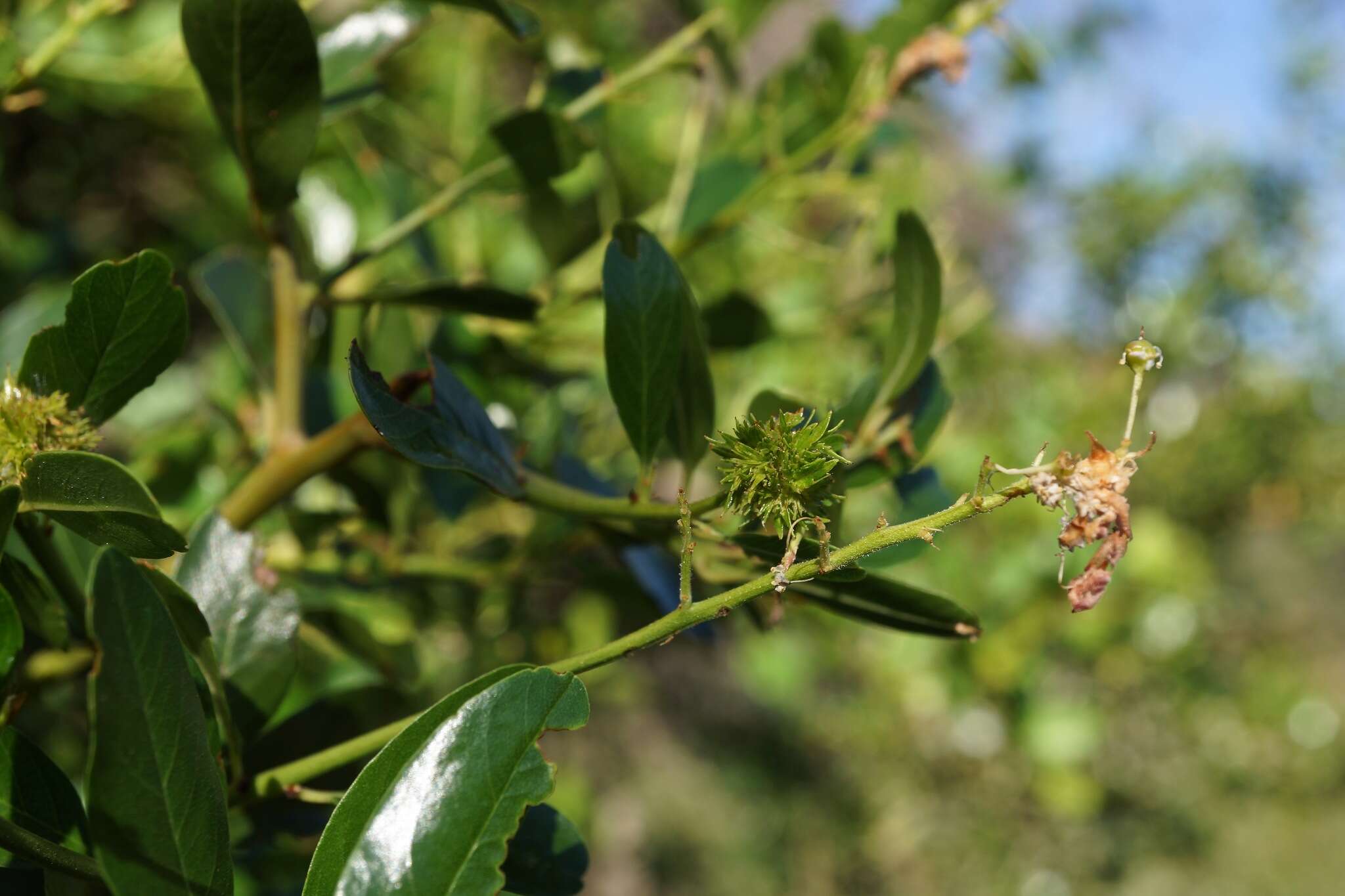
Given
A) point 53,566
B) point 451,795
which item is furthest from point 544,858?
point 53,566

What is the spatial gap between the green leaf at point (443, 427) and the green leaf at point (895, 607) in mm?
109

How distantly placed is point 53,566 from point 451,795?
0.17 metres

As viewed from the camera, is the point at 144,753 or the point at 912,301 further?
the point at 912,301

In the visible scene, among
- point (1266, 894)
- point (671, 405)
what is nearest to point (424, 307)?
point (671, 405)

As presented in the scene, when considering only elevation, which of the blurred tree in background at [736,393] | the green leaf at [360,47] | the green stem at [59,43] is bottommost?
the blurred tree in background at [736,393]

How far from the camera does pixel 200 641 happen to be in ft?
1.05

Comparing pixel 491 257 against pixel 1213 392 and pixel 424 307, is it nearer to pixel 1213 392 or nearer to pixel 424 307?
pixel 424 307

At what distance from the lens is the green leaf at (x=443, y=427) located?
302 millimetres

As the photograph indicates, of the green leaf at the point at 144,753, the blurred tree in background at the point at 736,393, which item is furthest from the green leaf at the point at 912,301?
the green leaf at the point at 144,753

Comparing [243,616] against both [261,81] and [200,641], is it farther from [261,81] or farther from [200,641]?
[261,81]

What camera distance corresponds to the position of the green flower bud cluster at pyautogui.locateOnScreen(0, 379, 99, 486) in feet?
0.97

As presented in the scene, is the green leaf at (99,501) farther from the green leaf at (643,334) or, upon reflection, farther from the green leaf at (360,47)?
the green leaf at (360,47)

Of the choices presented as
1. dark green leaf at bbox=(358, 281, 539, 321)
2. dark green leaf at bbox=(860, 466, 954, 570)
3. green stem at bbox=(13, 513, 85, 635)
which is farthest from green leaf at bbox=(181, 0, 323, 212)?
dark green leaf at bbox=(860, 466, 954, 570)

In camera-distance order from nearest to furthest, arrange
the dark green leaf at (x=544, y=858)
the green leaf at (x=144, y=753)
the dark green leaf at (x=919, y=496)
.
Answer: the green leaf at (x=144, y=753)
the dark green leaf at (x=544, y=858)
the dark green leaf at (x=919, y=496)
